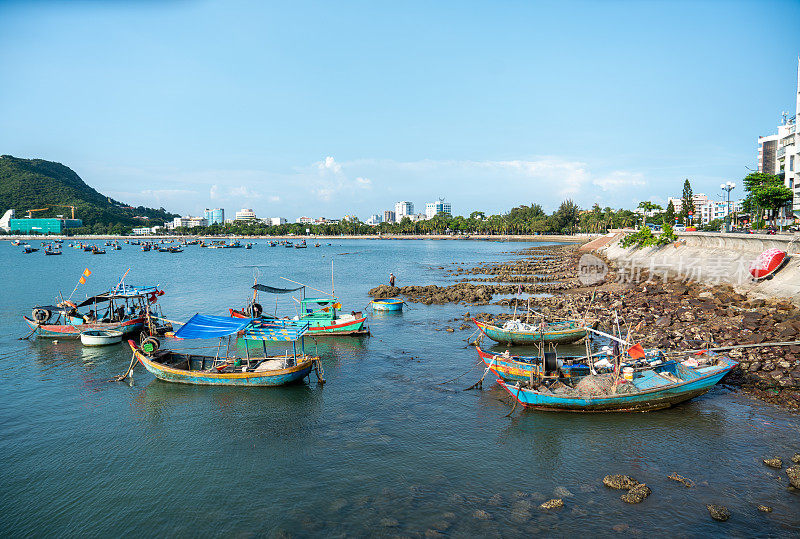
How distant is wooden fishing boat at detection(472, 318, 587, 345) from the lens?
25688mm

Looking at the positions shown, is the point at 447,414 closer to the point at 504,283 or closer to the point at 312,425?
the point at 312,425

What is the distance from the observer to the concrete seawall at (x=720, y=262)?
2916 cm

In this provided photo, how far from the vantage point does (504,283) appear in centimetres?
5294

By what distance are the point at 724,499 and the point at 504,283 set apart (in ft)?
135

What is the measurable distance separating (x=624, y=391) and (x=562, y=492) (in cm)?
594

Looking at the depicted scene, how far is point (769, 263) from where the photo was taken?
30031mm

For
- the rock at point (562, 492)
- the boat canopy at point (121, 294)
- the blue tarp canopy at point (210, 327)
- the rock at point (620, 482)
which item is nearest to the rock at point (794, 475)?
the rock at point (620, 482)

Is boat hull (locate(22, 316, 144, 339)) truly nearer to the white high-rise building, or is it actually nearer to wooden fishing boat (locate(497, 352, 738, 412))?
wooden fishing boat (locate(497, 352, 738, 412))

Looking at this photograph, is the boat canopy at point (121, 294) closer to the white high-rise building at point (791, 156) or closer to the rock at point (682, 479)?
the rock at point (682, 479)

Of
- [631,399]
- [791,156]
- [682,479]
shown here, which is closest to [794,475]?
[682,479]

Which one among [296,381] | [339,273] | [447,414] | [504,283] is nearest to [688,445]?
[447,414]

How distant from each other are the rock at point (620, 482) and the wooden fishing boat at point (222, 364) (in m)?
12.7

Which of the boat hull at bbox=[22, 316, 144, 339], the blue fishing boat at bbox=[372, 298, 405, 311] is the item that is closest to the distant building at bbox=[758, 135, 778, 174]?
the blue fishing boat at bbox=[372, 298, 405, 311]

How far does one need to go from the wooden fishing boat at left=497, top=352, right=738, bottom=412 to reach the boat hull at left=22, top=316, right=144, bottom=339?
79.1 feet
